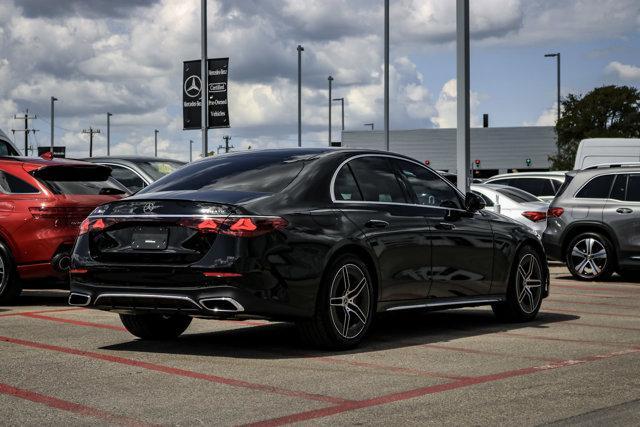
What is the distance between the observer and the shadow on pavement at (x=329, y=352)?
8.91 meters

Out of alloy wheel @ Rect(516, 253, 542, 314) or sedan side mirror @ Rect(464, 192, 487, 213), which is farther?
alloy wheel @ Rect(516, 253, 542, 314)

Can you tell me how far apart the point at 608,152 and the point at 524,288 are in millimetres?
16936

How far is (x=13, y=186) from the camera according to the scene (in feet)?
43.4

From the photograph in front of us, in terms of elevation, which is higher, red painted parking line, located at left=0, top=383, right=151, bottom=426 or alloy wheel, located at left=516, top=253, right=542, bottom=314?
alloy wheel, located at left=516, top=253, right=542, bottom=314

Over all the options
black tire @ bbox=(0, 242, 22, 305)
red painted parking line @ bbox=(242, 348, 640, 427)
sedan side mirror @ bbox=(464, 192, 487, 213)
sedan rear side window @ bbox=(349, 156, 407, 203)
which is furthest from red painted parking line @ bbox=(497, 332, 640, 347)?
black tire @ bbox=(0, 242, 22, 305)

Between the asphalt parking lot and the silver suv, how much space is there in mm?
5830

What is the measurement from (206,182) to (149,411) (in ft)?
10.1

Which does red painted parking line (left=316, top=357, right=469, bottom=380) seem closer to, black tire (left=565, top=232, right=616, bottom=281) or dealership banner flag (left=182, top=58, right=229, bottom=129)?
black tire (left=565, top=232, right=616, bottom=281)

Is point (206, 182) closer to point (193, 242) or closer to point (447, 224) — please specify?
point (193, 242)

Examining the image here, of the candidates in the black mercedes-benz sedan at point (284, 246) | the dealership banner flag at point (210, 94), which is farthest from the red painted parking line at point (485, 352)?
the dealership banner flag at point (210, 94)

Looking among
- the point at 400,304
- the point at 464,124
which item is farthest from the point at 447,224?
the point at 464,124

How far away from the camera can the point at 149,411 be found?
252 inches

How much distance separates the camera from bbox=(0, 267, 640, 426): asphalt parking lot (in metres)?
6.34

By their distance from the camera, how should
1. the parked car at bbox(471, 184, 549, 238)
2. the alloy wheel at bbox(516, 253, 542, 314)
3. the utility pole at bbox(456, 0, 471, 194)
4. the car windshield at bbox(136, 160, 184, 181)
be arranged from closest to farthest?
1. the alloy wheel at bbox(516, 253, 542, 314)
2. the car windshield at bbox(136, 160, 184, 181)
3. the utility pole at bbox(456, 0, 471, 194)
4. the parked car at bbox(471, 184, 549, 238)
